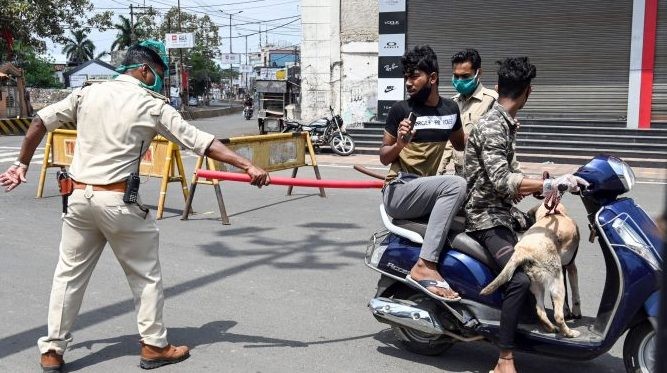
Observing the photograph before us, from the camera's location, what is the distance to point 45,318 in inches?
199

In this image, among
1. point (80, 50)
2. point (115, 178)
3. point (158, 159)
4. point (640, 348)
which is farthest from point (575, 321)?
point (80, 50)

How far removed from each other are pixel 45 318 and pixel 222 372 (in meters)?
1.66

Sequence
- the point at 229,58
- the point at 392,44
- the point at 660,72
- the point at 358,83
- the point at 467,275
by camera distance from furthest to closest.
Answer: the point at 229,58 → the point at 358,83 → the point at 392,44 → the point at 660,72 → the point at 467,275

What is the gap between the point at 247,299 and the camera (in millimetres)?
5594

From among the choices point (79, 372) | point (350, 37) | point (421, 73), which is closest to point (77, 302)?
point (79, 372)

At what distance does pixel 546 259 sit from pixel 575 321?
0.55 meters

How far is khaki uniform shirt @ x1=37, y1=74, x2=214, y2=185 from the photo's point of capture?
13.1ft

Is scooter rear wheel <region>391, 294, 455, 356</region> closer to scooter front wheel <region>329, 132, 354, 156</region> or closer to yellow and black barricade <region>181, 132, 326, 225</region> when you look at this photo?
yellow and black barricade <region>181, 132, 326, 225</region>

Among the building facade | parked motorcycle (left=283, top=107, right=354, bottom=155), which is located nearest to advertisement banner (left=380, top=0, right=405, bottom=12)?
the building facade

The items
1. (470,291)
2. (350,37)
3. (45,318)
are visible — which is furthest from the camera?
(350,37)

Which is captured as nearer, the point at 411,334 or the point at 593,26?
the point at 411,334

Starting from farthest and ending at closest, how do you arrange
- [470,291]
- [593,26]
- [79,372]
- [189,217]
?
[593,26] < [189,217] < [79,372] < [470,291]

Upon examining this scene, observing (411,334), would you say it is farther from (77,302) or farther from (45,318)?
(45,318)

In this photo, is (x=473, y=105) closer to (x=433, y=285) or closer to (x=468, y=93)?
(x=468, y=93)
